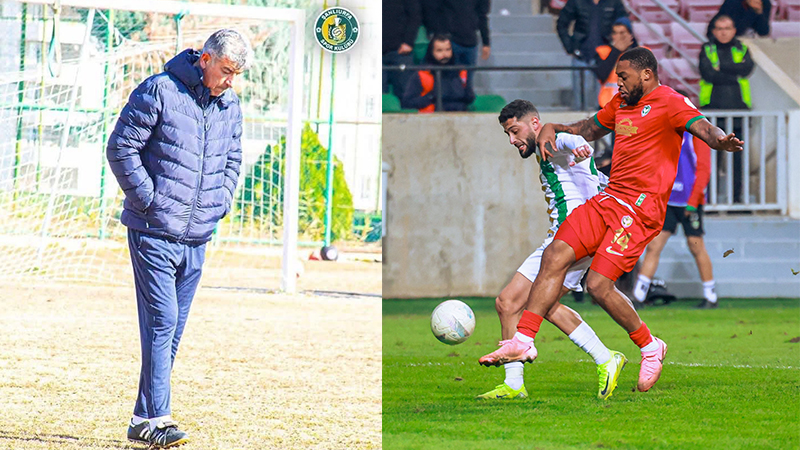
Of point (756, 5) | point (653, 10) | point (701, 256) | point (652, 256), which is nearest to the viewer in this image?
point (652, 256)

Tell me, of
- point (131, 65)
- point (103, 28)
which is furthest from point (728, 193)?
point (103, 28)

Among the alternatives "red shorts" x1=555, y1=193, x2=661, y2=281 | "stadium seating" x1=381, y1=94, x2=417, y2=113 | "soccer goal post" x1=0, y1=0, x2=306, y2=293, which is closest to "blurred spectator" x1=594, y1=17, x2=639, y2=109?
"stadium seating" x1=381, y1=94, x2=417, y2=113

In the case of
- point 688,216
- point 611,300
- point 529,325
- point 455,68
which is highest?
point 455,68

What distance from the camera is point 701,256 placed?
32.6ft

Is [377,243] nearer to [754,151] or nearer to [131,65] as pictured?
[131,65]

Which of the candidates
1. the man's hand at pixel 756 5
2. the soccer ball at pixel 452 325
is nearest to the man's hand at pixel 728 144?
the soccer ball at pixel 452 325

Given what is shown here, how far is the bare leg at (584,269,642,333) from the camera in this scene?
520 cm

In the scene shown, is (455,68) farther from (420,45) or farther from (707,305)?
(707,305)

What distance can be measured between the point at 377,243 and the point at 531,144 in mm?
11776

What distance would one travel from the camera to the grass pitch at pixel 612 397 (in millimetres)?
4309

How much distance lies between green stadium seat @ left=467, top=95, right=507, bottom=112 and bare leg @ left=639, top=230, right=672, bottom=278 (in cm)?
386

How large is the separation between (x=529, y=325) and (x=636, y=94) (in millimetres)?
1412

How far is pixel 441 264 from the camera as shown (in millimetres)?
12219

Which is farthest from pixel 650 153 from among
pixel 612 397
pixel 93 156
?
pixel 93 156
